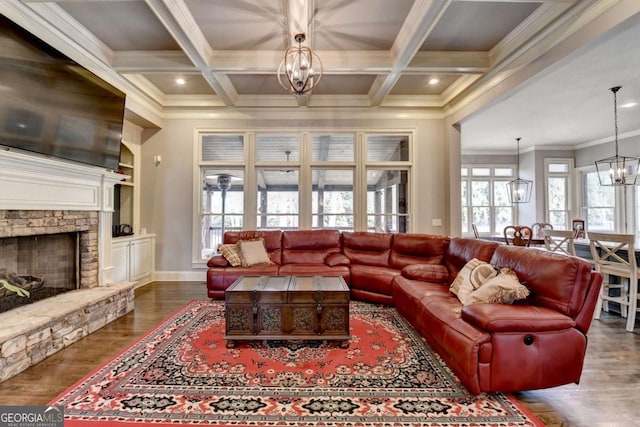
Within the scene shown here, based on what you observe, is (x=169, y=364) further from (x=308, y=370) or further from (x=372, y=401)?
(x=372, y=401)

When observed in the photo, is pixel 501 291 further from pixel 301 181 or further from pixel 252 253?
pixel 301 181

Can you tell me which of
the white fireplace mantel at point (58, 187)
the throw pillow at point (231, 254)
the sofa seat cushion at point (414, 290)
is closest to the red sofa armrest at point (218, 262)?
the throw pillow at point (231, 254)

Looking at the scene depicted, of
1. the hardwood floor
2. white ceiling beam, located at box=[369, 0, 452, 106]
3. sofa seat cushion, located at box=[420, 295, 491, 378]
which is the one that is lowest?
the hardwood floor

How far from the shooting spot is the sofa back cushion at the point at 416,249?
4145mm

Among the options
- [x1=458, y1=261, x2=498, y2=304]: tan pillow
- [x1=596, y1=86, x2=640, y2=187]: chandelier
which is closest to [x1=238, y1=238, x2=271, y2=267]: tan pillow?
[x1=458, y1=261, x2=498, y2=304]: tan pillow

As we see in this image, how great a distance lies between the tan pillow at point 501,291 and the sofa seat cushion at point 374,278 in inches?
57.5

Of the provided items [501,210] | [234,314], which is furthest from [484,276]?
[501,210]

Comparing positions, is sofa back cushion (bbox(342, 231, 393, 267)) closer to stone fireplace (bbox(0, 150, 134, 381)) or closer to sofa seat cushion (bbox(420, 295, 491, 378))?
sofa seat cushion (bbox(420, 295, 491, 378))

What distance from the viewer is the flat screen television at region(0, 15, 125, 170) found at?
237cm

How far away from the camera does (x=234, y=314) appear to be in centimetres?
267

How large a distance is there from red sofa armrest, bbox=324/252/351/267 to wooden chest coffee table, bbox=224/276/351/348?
171cm

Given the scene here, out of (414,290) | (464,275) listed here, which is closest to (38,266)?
(414,290)

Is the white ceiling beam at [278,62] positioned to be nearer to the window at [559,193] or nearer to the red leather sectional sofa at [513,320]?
the red leather sectional sofa at [513,320]

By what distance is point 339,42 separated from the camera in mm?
3615
